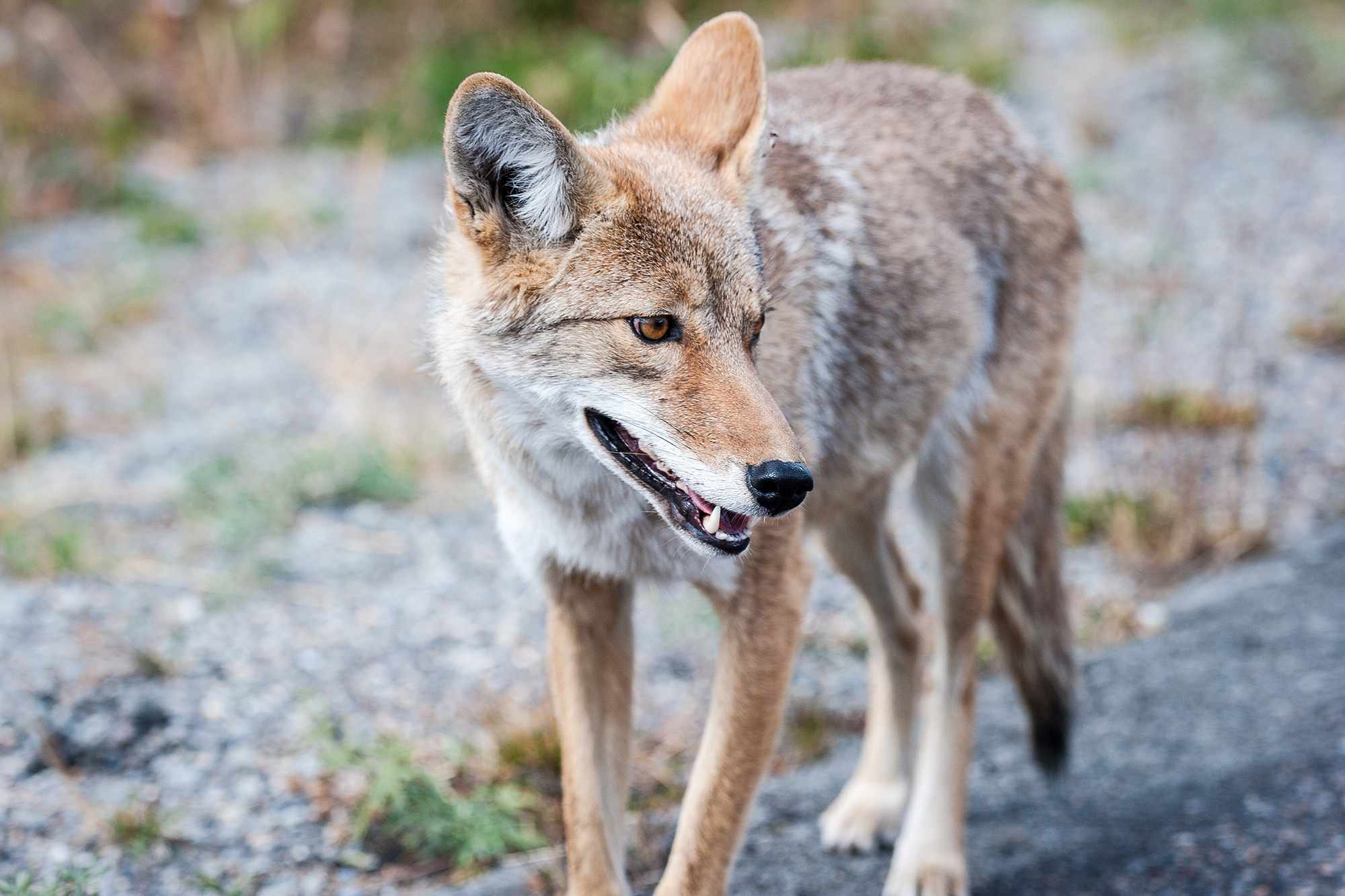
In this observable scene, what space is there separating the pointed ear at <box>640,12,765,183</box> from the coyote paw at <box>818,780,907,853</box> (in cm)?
216

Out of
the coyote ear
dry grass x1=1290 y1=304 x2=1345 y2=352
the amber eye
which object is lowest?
dry grass x1=1290 y1=304 x2=1345 y2=352

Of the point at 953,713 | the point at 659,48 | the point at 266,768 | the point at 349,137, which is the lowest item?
the point at 266,768

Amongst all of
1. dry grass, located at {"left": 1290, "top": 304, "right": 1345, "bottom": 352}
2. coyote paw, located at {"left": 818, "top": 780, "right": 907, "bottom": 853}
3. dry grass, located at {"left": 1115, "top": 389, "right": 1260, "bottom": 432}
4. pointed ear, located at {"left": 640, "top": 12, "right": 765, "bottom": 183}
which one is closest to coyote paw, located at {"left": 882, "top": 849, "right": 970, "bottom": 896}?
coyote paw, located at {"left": 818, "top": 780, "right": 907, "bottom": 853}

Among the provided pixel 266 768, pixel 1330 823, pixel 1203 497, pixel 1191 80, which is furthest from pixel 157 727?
pixel 1191 80

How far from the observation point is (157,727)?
4164 mm

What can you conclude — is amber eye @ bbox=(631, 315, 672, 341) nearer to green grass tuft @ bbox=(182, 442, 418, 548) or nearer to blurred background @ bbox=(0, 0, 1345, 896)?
blurred background @ bbox=(0, 0, 1345, 896)

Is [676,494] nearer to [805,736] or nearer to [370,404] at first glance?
[805,736]

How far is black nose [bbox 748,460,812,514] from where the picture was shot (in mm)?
2486

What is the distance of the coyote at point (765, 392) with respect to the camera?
2713mm

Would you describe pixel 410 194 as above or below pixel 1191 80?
below

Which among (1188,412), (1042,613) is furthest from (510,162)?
(1188,412)

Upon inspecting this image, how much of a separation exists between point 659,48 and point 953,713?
8.50m

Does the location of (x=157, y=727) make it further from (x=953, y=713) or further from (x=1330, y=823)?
(x=1330, y=823)

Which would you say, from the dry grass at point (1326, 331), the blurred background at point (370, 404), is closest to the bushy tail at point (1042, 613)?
the blurred background at point (370, 404)
